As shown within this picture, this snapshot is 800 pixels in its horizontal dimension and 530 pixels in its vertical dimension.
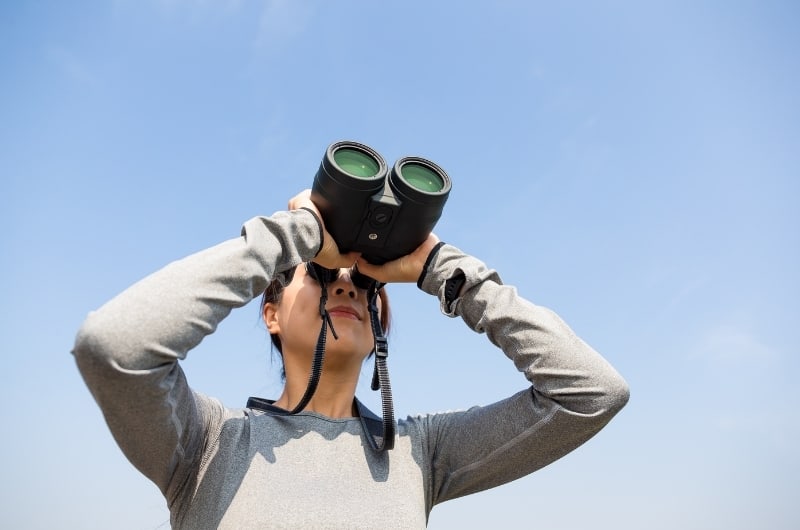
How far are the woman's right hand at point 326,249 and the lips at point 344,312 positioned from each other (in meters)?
0.12

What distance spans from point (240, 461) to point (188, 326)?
382 millimetres

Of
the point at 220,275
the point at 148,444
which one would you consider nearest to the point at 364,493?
the point at 148,444

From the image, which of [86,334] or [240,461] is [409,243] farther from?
[86,334]

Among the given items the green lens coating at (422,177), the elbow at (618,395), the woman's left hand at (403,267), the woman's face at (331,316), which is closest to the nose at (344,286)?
the woman's face at (331,316)

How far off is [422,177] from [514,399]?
1.94 feet

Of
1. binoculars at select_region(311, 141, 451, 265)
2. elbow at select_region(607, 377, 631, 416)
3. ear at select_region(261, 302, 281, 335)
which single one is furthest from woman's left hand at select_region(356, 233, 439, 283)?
elbow at select_region(607, 377, 631, 416)

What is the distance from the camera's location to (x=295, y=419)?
156 centimetres

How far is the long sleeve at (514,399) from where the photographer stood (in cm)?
146

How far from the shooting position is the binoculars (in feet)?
5.00

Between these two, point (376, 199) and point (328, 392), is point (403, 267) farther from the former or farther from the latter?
point (328, 392)

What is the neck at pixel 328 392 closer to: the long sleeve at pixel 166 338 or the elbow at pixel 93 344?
the long sleeve at pixel 166 338

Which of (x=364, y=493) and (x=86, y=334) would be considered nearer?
(x=86, y=334)

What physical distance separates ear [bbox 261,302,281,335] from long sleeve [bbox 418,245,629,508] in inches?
19.3

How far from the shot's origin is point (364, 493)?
142 centimetres
